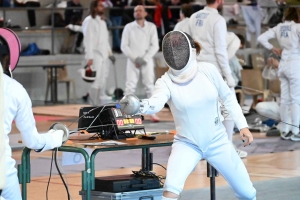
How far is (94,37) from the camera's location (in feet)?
41.4

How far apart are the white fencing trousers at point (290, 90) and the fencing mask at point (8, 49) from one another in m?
5.35

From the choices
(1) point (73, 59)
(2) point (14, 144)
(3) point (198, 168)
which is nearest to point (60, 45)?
(1) point (73, 59)

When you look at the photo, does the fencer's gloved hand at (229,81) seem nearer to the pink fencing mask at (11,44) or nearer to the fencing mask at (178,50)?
the fencing mask at (178,50)

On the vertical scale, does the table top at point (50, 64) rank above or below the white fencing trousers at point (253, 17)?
below

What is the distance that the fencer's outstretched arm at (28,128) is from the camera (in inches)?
150

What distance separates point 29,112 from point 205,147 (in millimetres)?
1221

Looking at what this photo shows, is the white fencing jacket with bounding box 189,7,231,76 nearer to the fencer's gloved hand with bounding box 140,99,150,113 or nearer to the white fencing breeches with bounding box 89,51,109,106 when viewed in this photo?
the fencer's gloved hand with bounding box 140,99,150,113

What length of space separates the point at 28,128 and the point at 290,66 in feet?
18.7

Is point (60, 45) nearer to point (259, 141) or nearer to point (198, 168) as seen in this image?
point (259, 141)

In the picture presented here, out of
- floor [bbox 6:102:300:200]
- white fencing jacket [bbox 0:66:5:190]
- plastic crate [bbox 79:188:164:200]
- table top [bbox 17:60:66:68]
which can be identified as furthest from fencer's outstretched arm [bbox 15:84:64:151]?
table top [bbox 17:60:66:68]

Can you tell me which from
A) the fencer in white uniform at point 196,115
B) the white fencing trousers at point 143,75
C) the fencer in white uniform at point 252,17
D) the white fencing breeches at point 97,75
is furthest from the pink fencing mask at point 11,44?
the fencer in white uniform at point 252,17

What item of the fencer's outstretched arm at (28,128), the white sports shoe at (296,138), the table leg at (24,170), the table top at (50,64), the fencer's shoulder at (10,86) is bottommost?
the white sports shoe at (296,138)

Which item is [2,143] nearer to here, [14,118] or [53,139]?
[14,118]

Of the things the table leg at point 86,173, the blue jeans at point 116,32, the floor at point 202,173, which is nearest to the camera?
the table leg at point 86,173
